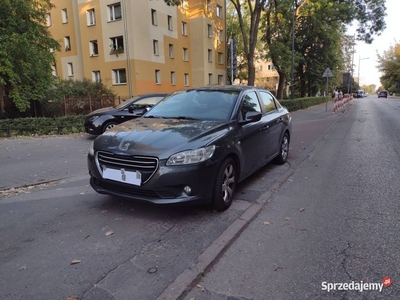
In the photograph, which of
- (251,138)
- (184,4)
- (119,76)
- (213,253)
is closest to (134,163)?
(213,253)

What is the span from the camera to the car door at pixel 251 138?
14.7 feet

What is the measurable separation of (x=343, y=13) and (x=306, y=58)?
12.9 meters

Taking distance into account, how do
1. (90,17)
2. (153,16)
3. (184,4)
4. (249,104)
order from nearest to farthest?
(249,104) → (153,16) → (90,17) → (184,4)

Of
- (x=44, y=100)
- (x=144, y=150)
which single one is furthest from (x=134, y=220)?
(x=44, y=100)

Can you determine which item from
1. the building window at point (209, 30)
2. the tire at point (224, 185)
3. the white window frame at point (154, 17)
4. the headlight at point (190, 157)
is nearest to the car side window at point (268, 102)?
the tire at point (224, 185)

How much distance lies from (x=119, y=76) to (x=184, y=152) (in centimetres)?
2496

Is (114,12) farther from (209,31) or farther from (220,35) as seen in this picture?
(220,35)

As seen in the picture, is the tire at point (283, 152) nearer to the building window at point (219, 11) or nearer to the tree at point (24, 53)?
the tree at point (24, 53)

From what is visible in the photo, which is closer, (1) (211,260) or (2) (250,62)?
(1) (211,260)

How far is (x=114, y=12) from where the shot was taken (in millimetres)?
25766

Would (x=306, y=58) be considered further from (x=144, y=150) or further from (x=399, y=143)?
(x=144, y=150)

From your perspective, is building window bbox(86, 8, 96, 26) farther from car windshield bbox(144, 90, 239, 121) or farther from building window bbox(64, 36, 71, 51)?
car windshield bbox(144, 90, 239, 121)

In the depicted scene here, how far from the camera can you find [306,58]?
121ft

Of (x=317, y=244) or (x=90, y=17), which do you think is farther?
(x=90, y=17)
